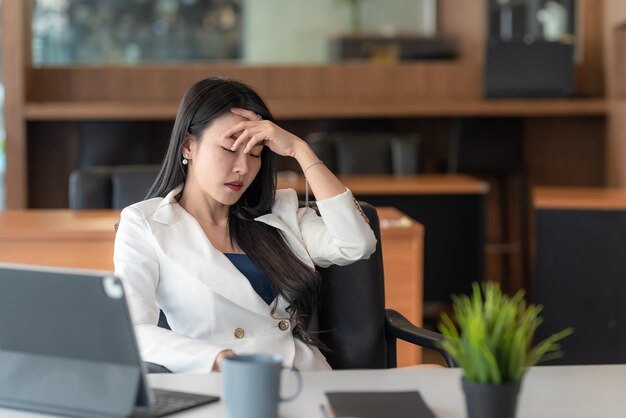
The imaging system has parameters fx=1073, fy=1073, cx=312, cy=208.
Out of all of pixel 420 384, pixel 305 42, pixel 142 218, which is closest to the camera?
pixel 420 384

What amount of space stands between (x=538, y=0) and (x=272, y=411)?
20.3 feet

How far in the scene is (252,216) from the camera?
7.20 ft

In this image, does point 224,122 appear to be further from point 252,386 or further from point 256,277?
point 252,386

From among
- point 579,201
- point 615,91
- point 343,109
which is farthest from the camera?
point 615,91

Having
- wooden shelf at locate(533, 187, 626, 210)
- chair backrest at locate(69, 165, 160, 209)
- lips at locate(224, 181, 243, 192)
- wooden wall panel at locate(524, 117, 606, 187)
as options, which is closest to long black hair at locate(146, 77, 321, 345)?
→ lips at locate(224, 181, 243, 192)

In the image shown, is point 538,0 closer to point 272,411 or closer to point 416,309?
point 416,309

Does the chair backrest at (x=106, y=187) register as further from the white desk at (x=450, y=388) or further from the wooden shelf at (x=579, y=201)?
the white desk at (x=450, y=388)

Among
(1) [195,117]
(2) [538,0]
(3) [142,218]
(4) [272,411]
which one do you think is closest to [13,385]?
(4) [272,411]

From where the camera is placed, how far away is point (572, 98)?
620 centimetres

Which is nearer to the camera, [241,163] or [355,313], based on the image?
[241,163]

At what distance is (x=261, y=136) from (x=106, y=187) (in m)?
1.62

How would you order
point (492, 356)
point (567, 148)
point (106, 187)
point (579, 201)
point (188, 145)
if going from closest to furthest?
point (492, 356)
point (188, 145)
point (106, 187)
point (579, 201)
point (567, 148)

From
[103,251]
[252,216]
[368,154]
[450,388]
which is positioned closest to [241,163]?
[252,216]

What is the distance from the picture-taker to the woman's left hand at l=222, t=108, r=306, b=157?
2039 mm
